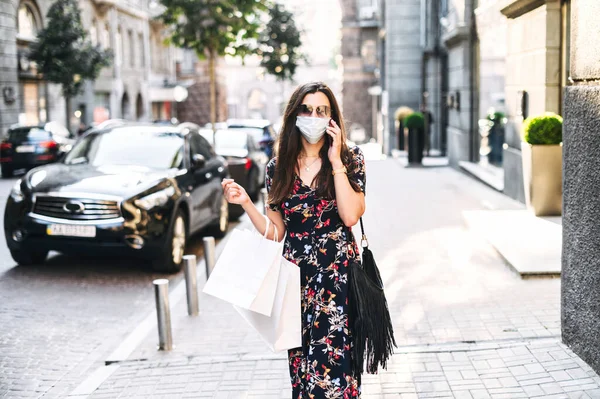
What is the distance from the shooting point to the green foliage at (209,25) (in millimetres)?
25969

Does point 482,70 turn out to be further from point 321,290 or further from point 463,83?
point 321,290

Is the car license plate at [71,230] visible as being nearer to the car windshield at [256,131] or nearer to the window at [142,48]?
the car windshield at [256,131]

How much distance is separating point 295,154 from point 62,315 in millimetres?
4728

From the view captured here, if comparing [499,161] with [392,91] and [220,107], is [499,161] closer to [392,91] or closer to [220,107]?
[392,91]

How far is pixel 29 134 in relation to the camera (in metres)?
26.0

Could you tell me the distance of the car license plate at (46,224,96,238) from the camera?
936cm

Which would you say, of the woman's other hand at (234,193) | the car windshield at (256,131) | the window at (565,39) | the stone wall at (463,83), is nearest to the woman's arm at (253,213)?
the woman's other hand at (234,193)

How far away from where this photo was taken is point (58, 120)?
127ft

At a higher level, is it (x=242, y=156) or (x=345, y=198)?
(x=345, y=198)

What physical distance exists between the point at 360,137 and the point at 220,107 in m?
14.3

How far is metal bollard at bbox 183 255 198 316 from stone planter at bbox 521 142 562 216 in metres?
5.78

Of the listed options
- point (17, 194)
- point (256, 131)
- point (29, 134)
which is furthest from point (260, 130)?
point (17, 194)

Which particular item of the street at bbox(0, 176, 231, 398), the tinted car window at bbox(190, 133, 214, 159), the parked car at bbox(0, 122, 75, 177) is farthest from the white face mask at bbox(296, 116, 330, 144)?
the parked car at bbox(0, 122, 75, 177)

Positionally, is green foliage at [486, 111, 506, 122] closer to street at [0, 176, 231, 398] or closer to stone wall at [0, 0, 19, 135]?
street at [0, 176, 231, 398]
